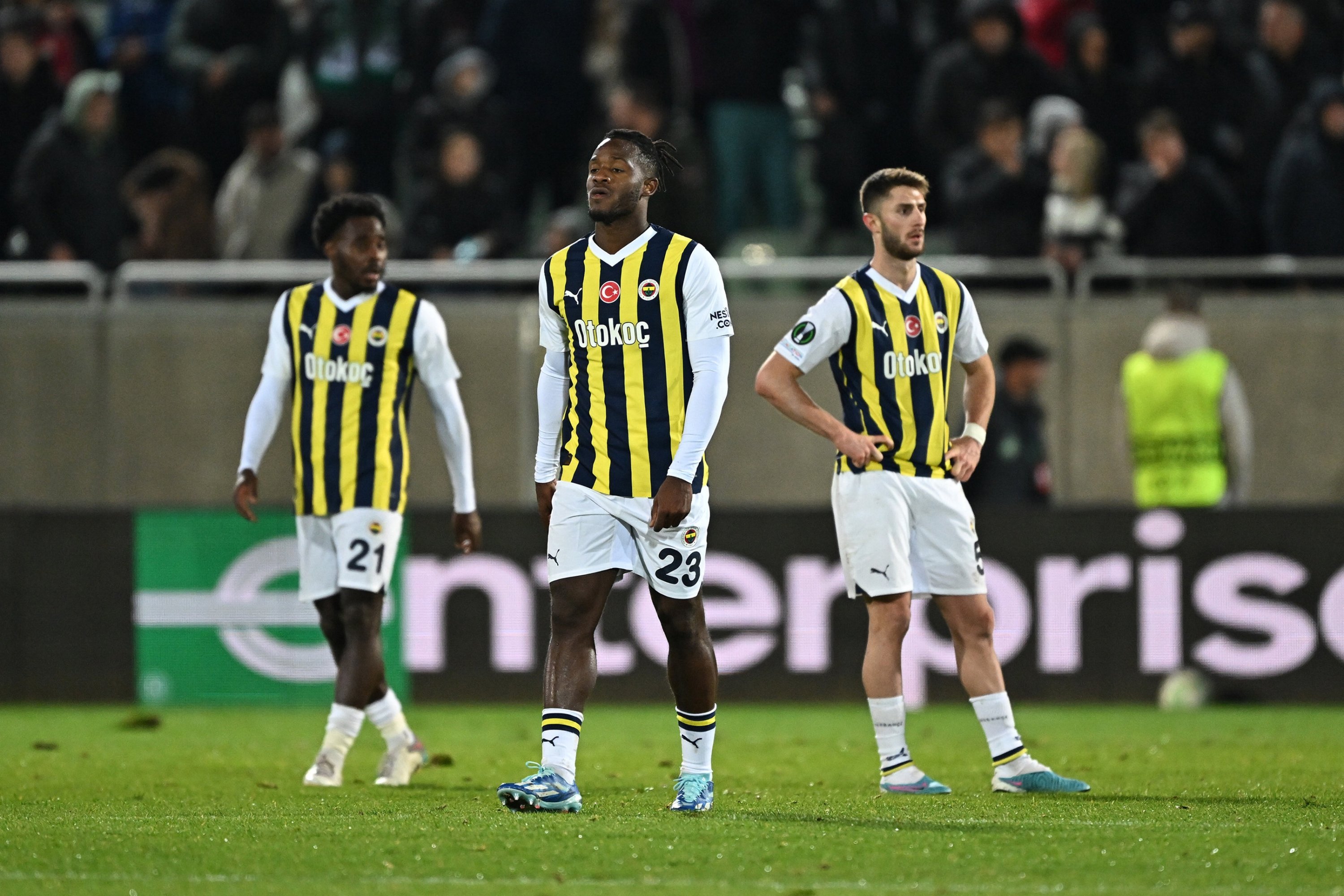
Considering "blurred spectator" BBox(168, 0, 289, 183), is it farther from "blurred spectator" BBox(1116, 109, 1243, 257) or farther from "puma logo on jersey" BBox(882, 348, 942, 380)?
"puma logo on jersey" BBox(882, 348, 942, 380)

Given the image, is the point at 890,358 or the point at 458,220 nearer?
the point at 890,358

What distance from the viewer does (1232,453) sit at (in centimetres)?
1181

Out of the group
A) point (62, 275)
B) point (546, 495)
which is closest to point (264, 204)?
point (62, 275)

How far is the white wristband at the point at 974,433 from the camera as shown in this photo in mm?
7340

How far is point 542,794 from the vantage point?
6129mm

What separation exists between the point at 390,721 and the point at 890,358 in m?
2.49

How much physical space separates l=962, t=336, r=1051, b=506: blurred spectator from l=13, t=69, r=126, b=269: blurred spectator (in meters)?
6.00

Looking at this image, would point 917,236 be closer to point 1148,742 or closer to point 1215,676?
point 1148,742

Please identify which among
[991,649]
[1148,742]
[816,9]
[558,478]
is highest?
[816,9]

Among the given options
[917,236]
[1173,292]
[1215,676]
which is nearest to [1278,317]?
[1173,292]

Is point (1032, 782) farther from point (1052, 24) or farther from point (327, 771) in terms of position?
point (1052, 24)

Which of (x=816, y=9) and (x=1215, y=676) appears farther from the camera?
(x=816, y=9)

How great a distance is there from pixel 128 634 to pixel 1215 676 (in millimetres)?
6429

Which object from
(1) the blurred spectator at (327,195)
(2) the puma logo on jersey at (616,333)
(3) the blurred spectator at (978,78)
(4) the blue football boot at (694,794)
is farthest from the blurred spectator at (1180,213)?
(4) the blue football boot at (694,794)
